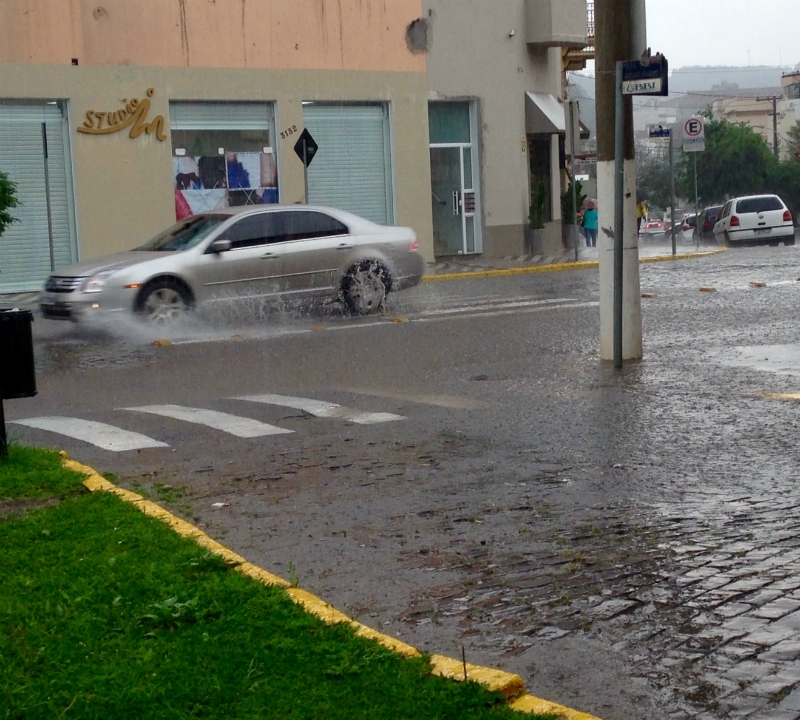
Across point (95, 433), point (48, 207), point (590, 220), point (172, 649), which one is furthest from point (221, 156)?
point (172, 649)

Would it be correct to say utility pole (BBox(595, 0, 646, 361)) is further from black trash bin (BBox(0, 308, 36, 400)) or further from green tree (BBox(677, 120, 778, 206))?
green tree (BBox(677, 120, 778, 206))

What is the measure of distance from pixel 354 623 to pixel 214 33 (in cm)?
2321

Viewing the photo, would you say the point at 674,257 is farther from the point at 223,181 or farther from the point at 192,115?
the point at 192,115

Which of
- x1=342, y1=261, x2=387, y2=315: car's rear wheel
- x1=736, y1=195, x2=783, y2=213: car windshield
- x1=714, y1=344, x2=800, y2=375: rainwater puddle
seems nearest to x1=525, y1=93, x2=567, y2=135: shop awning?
x1=736, y1=195, x2=783, y2=213: car windshield

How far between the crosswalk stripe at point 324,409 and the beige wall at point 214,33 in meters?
15.5

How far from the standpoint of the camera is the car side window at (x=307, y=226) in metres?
17.1

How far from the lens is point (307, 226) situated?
684 inches

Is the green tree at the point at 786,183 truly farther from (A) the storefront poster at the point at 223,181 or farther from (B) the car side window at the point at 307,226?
(B) the car side window at the point at 307,226

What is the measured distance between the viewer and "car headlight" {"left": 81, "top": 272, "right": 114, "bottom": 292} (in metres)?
15.4

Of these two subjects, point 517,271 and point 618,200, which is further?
point 517,271

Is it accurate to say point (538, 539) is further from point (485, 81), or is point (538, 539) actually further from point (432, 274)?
point (485, 81)

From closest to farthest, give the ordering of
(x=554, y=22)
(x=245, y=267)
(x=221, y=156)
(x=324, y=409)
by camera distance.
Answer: (x=324, y=409) → (x=245, y=267) → (x=221, y=156) → (x=554, y=22)

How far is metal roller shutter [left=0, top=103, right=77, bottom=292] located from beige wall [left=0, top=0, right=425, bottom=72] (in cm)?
115

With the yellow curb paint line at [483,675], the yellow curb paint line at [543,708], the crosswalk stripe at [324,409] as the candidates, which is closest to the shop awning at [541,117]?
the crosswalk stripe at [324,409]
